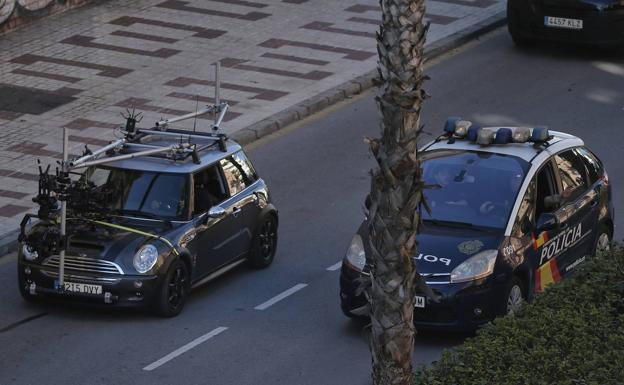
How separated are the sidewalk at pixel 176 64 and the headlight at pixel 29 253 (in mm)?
2810

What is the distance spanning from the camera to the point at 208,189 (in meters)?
15.5

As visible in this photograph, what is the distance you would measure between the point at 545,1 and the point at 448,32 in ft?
6.92

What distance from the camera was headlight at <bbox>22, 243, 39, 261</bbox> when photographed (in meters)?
14.5

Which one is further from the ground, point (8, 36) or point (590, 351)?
point (590, 351)

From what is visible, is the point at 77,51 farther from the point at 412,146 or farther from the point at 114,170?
the point at 412,146

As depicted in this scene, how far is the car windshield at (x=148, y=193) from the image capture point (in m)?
15.1

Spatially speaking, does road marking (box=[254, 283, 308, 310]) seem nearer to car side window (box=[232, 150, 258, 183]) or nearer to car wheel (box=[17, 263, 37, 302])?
car side window (box=[232, 150, 258, 183])

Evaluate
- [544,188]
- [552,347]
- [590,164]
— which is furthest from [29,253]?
[552,347]

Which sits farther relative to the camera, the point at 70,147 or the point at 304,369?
the point at 70,147

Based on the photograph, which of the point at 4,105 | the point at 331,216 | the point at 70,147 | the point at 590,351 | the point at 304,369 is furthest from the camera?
the point at 4,105

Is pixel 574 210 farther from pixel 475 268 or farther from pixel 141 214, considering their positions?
pixel 141 214

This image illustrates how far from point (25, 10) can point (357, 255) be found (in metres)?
13.5

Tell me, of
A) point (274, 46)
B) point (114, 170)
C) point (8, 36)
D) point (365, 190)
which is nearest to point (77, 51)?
point (8, 36)

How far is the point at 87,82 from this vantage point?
903 inches
